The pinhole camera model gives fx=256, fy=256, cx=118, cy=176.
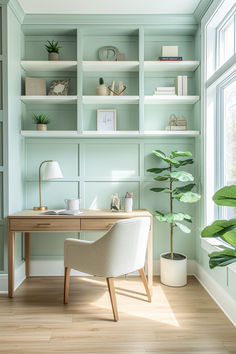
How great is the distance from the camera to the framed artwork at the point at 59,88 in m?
2.86

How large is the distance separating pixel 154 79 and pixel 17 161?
1807 mm

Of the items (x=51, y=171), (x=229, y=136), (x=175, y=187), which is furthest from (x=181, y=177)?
(x=51, y=171)

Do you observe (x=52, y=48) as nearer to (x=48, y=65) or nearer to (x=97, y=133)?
(x=48, y=65)

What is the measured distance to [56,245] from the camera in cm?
299

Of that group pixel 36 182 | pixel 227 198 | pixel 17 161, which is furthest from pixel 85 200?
pixel 227 198

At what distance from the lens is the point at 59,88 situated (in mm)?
2869

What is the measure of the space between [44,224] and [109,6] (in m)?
2.28

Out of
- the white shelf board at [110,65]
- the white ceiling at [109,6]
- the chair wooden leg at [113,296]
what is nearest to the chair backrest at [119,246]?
the chair wooden leg at [113,296]

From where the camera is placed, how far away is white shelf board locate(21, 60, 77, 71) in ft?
A: 8.92

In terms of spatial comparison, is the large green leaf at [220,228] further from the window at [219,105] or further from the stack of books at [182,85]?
the stack of books at [182,85]

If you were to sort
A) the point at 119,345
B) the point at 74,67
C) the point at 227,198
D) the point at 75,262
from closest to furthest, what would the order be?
the point at 227,198 → the point at 119,345 → the point at 75,262 → the point at 74,67

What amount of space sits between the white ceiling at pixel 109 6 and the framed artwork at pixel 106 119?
102 cm

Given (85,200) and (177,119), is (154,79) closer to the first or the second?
(177,119)

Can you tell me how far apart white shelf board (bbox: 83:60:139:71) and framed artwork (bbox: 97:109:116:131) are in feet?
1.49
